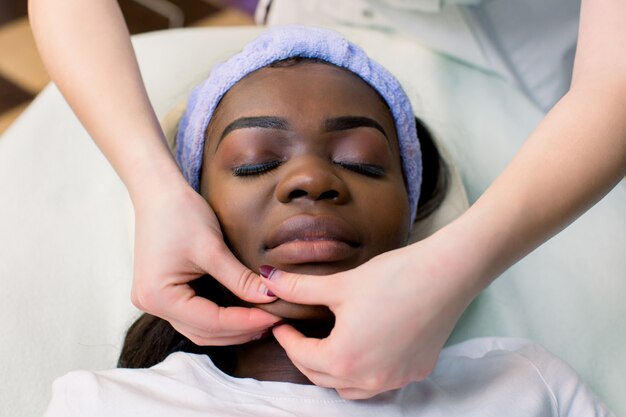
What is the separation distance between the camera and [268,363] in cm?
106

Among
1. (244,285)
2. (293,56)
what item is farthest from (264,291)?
(293,56)

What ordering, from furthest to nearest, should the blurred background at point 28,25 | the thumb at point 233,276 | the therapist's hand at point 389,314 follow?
1. the blurred background at point 28,25
2. the thumb at point 233,276
3. the therapist's hand at point 389,314

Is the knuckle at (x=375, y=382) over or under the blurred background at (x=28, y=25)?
under

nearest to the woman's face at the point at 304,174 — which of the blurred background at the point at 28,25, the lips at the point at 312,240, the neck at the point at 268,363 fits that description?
the lips at the point at 312,240

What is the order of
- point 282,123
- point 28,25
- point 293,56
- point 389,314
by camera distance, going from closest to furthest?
1. point 389,314
2. point 282,123
3. point 293,56
4. point 28,25

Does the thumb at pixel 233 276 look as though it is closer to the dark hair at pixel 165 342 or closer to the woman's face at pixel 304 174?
the woman's face at pixel 304 174

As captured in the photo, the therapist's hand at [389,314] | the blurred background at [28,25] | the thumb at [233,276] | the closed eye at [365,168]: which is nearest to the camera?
the therapist's hand at [389,314]

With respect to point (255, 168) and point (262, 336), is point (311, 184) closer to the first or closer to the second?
point (255, 168)

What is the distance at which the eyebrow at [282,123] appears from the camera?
1037 mm

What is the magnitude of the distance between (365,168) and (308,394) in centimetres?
29

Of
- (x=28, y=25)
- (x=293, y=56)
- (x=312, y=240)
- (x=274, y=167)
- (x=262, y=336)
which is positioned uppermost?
(x=28, y=25)

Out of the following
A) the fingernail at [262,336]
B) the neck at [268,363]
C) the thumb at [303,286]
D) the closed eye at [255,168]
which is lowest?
the neck at [268,363]

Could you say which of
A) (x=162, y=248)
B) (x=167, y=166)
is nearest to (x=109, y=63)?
(x=167, y=166)

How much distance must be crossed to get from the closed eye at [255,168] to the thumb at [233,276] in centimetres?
13
